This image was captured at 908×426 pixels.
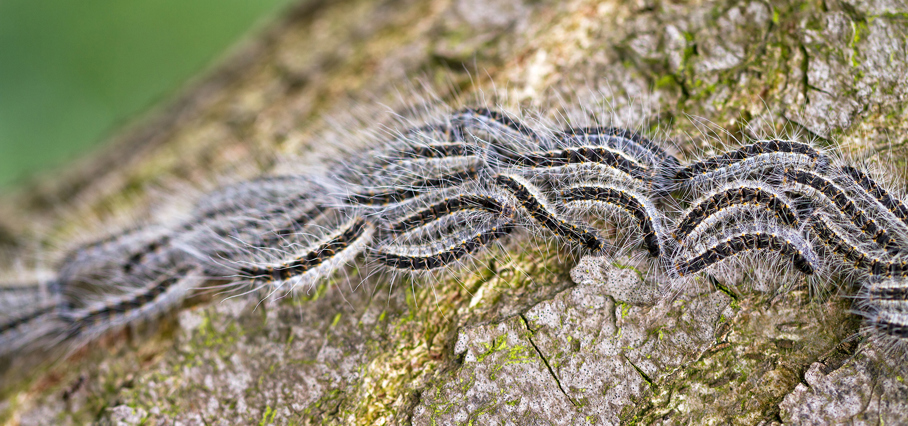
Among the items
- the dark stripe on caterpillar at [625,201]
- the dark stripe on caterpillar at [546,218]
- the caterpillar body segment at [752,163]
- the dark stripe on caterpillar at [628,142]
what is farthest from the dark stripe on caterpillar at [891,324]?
the dark stripe on caterpillar at [546,218]

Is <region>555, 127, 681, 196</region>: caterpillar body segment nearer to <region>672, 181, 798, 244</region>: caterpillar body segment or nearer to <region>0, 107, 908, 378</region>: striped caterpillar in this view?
<region>0, 107, 908, 378</region>: striped caterpillar

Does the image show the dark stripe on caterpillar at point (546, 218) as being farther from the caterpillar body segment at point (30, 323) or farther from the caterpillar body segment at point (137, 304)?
the caterpillar body segment at point (30, 323)

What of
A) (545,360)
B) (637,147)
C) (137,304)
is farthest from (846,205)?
(137,304)

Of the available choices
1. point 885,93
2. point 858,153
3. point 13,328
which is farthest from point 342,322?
point 885,93

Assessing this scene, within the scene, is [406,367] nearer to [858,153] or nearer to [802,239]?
[802,239]

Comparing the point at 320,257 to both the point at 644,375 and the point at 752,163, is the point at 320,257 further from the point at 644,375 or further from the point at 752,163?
the point at 752,163
